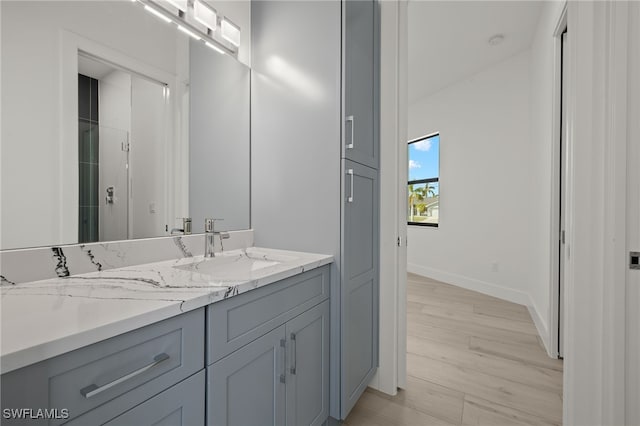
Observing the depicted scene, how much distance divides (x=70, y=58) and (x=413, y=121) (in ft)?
15.3

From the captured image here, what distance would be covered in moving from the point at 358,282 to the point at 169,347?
99cm

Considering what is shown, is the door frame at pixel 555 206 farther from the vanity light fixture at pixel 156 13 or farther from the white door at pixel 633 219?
the vanity light fixture at pixel 156 13

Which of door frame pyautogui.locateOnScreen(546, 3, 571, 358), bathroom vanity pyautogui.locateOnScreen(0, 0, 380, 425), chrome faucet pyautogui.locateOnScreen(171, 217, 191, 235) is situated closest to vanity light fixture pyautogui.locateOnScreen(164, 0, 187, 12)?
bathroom vanity pyautogui.locateOnScreen(0, 0, 380, 425)

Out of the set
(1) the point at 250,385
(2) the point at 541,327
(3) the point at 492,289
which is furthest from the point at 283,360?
(3) the point at 492,289

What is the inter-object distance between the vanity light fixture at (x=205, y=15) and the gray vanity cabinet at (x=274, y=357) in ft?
4.67

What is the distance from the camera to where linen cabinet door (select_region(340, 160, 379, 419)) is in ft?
4.62

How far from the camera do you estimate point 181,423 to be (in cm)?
77

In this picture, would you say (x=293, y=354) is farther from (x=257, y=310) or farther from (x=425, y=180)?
(x=425, y=180)

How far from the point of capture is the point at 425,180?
4.74 meters

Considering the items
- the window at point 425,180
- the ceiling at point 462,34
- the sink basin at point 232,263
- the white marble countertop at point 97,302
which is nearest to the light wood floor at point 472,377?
the sink basin at point 232,263

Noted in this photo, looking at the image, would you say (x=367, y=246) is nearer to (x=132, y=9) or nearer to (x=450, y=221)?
(x=132, y=9)

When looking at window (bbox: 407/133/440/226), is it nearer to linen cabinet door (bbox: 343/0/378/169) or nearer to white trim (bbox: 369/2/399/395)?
white trim (bbox: 369/2/399/395)

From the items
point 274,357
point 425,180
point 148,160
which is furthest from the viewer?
point 425,180

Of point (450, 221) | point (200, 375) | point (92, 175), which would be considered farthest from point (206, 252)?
point (450, 221)
